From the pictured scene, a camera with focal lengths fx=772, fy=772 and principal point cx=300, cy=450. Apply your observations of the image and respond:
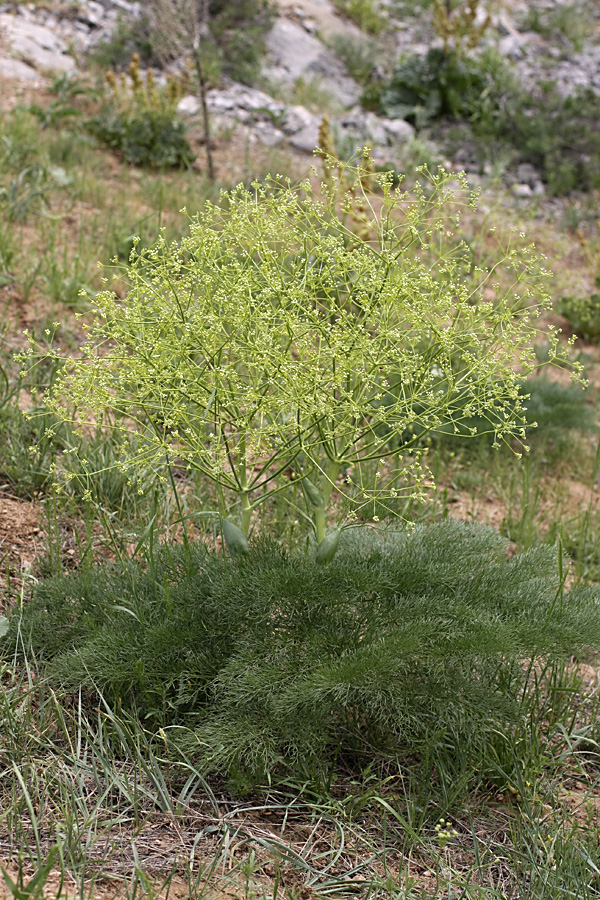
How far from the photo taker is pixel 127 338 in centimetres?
214

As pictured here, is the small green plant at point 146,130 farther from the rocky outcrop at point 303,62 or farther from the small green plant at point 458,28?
the small green plant at point 458,28

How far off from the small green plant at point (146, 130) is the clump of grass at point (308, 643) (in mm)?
4957

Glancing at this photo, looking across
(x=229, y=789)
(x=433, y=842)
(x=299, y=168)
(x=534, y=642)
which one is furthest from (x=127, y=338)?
(x=299, y=168)

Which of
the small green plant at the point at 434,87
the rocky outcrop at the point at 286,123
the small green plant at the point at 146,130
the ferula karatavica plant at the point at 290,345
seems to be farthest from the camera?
the small green plant at the point at 434,87

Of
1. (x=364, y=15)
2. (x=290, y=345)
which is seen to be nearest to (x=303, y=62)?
(x=364, y=15)

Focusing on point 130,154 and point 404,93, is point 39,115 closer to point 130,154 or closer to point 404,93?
point 130,154

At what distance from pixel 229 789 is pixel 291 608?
47 centimetres

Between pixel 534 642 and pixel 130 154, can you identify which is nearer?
pixel 534 642

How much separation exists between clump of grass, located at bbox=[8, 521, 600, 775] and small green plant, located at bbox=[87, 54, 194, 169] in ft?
16.3

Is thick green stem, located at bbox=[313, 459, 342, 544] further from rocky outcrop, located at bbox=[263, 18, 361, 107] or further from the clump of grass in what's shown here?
rocky outcrop, located at bbox=[263, 18, 361, 107]

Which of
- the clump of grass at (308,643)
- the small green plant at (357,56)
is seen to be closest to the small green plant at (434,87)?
the small green plant at (357,56)

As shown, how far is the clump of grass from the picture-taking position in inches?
74.5

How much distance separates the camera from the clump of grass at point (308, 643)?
189cm

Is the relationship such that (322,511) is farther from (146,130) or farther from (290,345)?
(146,130)
